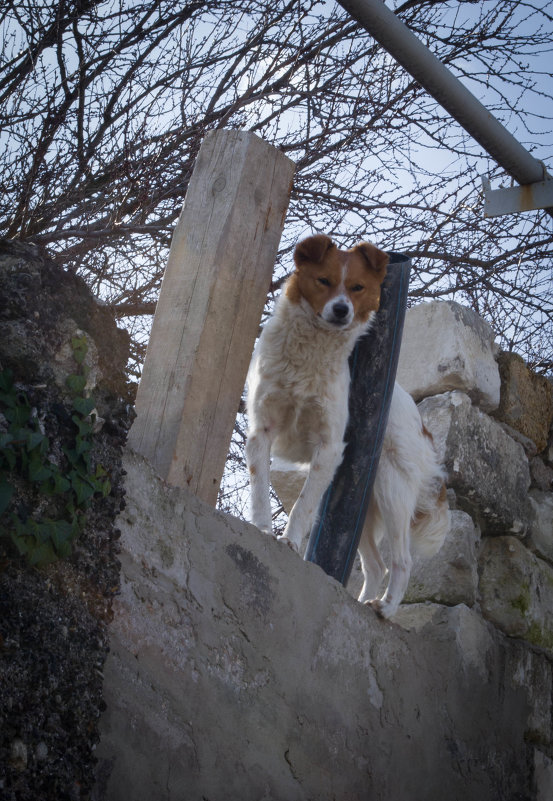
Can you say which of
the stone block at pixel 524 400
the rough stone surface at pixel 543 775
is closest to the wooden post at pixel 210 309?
the stone block at pixel 524 400

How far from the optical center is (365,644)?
3.37 m

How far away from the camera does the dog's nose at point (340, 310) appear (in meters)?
3.98

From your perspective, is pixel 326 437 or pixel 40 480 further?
pixel 326 437

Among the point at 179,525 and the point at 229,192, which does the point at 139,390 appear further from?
the point at 229,192

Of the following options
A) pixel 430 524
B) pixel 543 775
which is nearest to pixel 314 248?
pixel 430 524

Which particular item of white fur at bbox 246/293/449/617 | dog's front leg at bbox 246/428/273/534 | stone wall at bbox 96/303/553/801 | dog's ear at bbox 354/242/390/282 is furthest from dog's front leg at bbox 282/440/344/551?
dog's ear at bbox 354/242/390/282

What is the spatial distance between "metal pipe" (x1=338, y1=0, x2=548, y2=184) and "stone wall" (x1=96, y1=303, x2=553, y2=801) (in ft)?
3.32

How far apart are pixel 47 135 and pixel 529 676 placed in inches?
160

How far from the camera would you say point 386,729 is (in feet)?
10.9

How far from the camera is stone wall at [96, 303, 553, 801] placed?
7.67 ft

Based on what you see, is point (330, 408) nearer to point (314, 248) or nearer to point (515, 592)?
point (314, 248)

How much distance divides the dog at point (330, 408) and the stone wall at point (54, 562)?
60.2 inches

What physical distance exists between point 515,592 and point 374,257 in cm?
194

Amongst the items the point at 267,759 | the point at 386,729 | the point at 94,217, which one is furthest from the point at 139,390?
the point at 94,217
